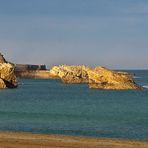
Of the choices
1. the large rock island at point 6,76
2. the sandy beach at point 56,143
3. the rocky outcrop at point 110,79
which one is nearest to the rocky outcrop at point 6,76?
the large rock island at point 6,76

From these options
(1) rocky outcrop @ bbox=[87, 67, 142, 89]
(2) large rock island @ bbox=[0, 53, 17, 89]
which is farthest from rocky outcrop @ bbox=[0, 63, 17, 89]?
(1) rocky outcrop @ bbox=[87, 67, 142, 89]

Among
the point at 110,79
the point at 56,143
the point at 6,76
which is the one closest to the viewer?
the point at 56,143

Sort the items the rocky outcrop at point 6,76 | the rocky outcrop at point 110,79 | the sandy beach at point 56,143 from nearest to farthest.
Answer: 1. the sandy beach at point 56,143
2. the rocky outcrop at point 110,79
3. the rocky outcrop at point 6,76

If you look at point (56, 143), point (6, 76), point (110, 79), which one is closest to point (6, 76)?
point (6, 76)

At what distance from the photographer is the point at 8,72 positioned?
142 m

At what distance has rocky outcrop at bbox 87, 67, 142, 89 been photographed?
140 m

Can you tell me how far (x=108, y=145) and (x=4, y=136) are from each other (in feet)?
17.8

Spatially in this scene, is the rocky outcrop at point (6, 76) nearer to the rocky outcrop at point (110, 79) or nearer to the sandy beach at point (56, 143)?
the rocky outcrop at point (110, 79)

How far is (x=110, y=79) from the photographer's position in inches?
5566

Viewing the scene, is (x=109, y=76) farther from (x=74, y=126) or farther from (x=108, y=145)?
(x=108, y=145)

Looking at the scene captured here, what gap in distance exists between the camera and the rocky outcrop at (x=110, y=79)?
140 m

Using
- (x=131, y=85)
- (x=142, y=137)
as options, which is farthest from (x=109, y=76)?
(x=142, y=137)

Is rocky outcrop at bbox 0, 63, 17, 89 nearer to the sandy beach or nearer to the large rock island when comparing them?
the large rock island

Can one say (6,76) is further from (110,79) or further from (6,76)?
(110,79)
